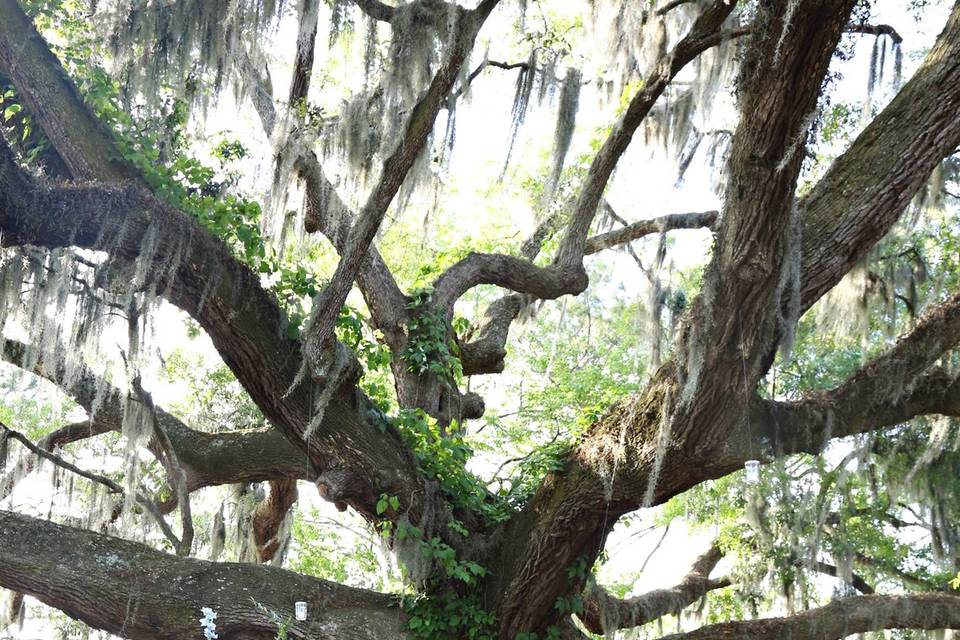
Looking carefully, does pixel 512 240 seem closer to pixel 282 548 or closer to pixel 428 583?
pixel 282 548

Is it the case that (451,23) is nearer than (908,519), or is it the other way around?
(451,23)

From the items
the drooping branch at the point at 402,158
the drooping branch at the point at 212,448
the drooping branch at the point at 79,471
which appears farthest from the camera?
the drooping branch at the point at 212,448

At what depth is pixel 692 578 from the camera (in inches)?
333

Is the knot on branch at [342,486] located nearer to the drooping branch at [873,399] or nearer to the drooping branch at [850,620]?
the drooping branch at [850,620]

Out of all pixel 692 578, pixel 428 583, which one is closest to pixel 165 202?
pixel 428 583

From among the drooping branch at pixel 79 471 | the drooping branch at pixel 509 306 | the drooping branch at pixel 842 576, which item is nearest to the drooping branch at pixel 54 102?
the drooping branch at pixel 79 471

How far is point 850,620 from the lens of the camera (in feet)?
20.0

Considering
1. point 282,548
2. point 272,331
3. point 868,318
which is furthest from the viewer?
point 282,548

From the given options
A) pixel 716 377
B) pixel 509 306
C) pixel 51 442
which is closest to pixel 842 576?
pixel 509 306

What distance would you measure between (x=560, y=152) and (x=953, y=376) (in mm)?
2892

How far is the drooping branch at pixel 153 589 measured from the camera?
16.5 ft

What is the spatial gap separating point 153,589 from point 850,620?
13.2ft

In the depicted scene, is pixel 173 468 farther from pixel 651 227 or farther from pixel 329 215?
pixel 651 227

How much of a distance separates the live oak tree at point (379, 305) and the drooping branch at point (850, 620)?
0.7 inches
